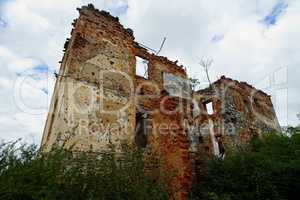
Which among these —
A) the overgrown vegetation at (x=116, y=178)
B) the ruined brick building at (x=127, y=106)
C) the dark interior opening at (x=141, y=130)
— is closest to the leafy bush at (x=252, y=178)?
the overgrown vegetation at (x=116, y=178)

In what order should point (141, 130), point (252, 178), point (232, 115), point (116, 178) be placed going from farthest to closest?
point (232, 115) → point (141, 130) → point (252, 178) → point (116, 178)

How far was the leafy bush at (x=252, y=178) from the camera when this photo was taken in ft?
25.5

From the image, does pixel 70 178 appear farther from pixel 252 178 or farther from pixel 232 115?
pixel 232 115

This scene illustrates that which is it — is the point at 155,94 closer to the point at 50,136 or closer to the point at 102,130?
the point at 102,130

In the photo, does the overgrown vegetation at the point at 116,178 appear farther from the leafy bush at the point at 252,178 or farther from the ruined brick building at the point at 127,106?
the ruined brick building at the point at 127,106

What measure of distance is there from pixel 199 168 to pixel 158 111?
223 centimetres

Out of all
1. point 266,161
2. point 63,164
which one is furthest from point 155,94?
point 63,164

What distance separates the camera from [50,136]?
980 centimetres

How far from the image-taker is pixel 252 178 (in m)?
8.10

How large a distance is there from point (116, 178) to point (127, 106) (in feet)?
18.1

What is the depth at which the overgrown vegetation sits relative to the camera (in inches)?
212

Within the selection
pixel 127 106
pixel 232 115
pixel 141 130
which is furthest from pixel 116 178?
pixel 232 115

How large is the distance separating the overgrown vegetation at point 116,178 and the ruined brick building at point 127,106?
0.85m

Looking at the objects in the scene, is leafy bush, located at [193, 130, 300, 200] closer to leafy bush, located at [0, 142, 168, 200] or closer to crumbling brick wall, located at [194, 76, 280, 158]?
leafy bush, located at [0, 142, 168, 200]
